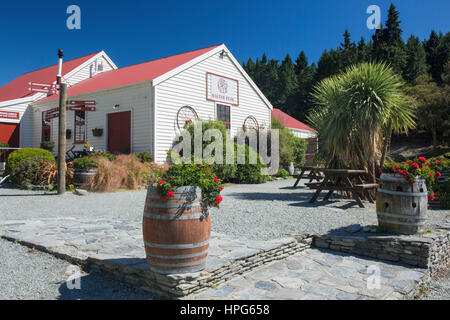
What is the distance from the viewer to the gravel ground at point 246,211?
5590mm

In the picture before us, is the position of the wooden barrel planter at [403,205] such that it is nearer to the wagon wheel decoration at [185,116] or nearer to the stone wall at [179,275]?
the stone wall at [179,275]

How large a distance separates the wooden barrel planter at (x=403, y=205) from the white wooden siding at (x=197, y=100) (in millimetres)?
9791

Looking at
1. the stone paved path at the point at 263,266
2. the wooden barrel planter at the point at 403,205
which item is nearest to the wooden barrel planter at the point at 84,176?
the stone paved path at the point at 263,266

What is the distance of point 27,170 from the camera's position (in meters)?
10.9

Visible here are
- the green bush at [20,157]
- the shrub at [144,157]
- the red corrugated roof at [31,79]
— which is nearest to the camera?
the green bush at [20,157]

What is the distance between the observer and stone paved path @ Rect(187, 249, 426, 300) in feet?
10.3

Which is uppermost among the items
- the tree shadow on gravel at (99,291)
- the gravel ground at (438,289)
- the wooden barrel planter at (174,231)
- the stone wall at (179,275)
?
the wooden barrel planter at (174,231)

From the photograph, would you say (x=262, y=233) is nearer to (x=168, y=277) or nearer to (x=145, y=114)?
(x=168, y=277)

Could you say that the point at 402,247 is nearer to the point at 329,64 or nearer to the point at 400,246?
the point at 400,246

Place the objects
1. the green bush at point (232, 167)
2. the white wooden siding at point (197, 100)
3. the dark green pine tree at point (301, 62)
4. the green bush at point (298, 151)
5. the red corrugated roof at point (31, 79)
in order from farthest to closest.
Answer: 1. the dark green pine tree at point (301, 62)
2. the red corrugated roof at point (31, 79)
3. the green bush at point (298, 151)
4. the white wooden siding at point (197, 100)
5. the green bush at point (232, 167)

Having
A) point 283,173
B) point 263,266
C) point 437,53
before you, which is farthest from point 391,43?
point 263,266

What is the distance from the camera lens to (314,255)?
14.8ft

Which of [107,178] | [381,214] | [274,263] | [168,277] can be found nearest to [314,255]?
[274,263]
